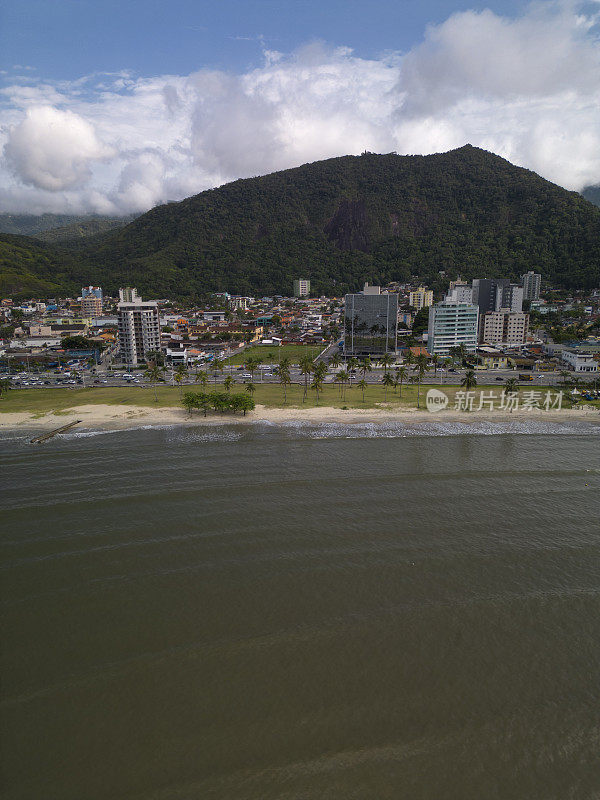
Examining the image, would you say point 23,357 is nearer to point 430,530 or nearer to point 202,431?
point 202,431

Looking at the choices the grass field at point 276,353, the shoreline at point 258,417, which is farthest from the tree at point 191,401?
the grass field at point 276,353

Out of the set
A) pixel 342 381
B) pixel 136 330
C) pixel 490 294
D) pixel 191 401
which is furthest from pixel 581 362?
pixel 136 330

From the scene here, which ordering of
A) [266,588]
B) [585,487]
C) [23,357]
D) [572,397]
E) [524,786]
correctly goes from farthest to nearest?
[23,357]
[572,397]
[585,487]
[266,588]
[524,786]

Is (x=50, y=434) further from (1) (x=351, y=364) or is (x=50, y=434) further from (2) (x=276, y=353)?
(2) (x=276, y=353)

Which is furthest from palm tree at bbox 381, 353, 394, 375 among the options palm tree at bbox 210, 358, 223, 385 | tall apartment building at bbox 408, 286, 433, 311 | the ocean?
tall apartment building at bbox 408, 286, 433, 311

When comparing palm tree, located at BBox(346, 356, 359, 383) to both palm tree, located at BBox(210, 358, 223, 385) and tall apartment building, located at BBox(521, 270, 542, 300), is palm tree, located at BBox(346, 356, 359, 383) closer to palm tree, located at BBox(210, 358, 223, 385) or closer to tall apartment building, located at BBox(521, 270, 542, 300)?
palm tree, located at BBox(210, 358, 223, 385)

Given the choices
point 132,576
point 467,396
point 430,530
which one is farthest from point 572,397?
point 132,576

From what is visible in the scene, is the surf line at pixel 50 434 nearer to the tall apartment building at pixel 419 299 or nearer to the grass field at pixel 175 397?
the grass field at pixel 175 397
